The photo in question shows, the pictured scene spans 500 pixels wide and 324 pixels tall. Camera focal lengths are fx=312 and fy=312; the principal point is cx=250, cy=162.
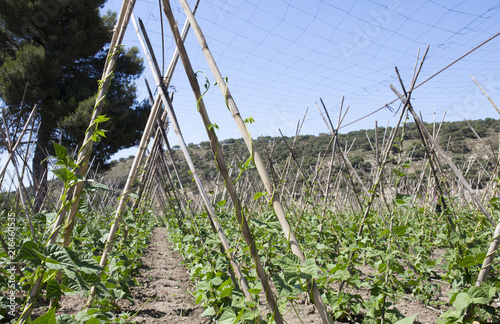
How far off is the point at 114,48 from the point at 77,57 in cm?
1201

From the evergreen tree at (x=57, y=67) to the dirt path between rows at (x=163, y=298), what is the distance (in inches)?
280

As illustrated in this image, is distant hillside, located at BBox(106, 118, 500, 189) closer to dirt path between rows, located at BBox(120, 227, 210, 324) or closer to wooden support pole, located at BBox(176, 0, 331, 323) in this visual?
dirt path between rows, located at BBox(120, 227, 210, 324)

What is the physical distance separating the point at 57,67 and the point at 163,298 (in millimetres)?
10479

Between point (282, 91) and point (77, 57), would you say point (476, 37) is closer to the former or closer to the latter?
point (282, 91)

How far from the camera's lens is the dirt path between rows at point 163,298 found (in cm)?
244

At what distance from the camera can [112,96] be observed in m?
12.4

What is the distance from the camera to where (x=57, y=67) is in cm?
1057

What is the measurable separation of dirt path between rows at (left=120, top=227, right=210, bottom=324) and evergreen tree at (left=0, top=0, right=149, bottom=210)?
7122 mm

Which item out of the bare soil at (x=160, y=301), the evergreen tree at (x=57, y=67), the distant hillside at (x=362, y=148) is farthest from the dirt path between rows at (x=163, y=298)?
the evergreen tree at (x=57, y=67)

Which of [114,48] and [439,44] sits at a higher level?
[439,44]

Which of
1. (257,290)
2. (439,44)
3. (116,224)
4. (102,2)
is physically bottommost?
(257,290)

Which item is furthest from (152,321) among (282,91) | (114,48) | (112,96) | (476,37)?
(112,96)

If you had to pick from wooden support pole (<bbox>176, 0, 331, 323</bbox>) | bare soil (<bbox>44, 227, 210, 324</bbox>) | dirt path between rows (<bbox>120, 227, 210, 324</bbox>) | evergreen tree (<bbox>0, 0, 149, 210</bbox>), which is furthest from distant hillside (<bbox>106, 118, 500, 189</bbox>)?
wooden support pole (<bbox>176, 0, 331, 323</bbox>)

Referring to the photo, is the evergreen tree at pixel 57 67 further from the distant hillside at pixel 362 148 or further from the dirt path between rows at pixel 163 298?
the dirt path between rows at pixel 163 298
